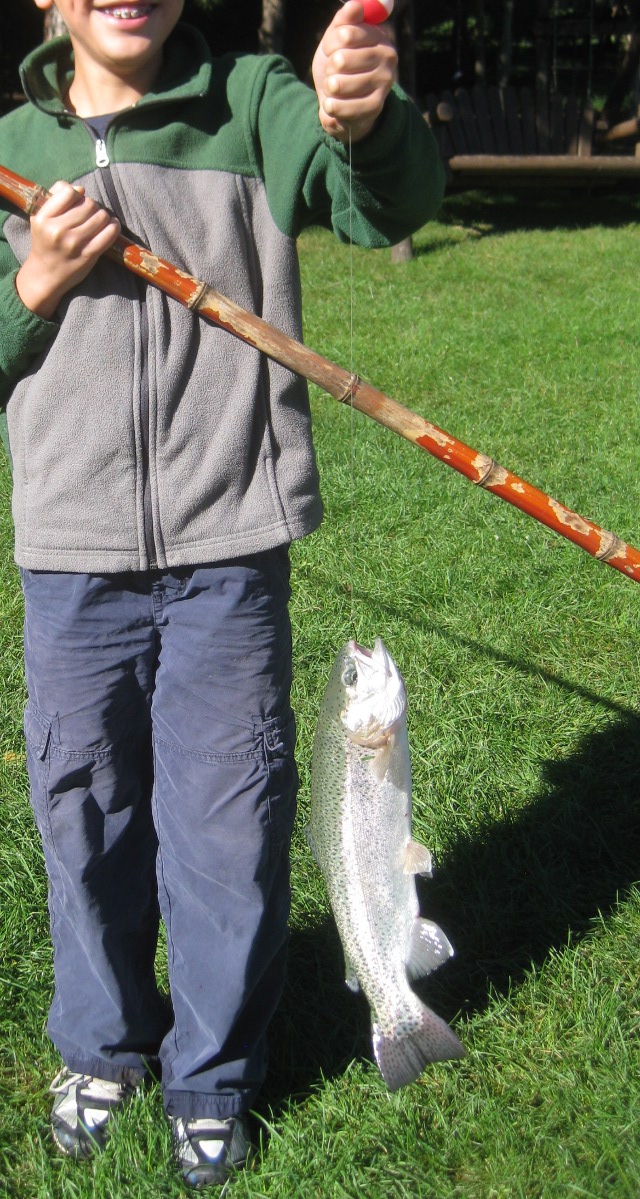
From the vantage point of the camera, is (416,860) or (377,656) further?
(416,860)

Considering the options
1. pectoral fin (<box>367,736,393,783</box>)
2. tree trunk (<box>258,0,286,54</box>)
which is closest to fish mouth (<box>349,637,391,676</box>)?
pectoral fin (<box>367,736,393,783</box>)

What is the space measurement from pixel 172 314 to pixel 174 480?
0.92ft

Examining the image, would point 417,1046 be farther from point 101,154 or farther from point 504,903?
point 101,154

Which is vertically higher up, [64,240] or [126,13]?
[126,13]

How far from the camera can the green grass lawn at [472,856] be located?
A: 94.7 inches

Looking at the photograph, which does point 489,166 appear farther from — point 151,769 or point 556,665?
point 151,769

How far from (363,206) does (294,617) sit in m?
2.43

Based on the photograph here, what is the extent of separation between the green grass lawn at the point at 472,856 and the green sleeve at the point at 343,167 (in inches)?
27.6

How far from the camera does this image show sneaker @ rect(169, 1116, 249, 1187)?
2.35m

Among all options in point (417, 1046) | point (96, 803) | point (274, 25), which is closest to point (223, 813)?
point (96, 803)

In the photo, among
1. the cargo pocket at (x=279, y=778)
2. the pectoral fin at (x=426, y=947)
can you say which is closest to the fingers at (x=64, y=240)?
the cargo pocket at (x=279, y=778)

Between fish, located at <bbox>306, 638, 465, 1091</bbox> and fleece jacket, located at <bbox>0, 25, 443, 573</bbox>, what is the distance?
0.39 metres

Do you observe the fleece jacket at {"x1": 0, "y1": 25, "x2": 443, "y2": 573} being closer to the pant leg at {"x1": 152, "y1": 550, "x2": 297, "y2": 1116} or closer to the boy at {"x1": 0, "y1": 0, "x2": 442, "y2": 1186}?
the boy at {"x1": 0, "y1": 0, "x2": 442, "y2": 1186}

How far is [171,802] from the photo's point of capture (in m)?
2.28
